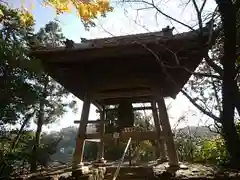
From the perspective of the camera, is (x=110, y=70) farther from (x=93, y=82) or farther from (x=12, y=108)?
(x=12, y=108)

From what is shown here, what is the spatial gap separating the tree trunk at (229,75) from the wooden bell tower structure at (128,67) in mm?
657

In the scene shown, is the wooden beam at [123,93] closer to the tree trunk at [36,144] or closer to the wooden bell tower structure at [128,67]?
the wooden bell tower structure at [128,67]

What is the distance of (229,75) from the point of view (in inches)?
124

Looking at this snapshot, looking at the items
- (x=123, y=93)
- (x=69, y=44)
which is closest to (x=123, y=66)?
(x=123, y=93)

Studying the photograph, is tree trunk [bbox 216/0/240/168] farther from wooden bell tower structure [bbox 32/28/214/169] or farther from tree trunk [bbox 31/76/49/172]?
tree trunk [bbox 31/76/49/172]

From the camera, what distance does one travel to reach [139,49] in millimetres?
4180

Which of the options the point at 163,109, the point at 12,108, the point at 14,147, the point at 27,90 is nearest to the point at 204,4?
the point at 163,109

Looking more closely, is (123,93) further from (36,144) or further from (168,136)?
(36,144)

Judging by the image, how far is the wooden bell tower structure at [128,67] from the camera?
4.14 metres

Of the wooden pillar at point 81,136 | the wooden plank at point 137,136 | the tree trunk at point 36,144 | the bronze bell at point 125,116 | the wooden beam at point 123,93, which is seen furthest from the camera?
the tree trunk at point 36,144

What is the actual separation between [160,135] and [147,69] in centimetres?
140

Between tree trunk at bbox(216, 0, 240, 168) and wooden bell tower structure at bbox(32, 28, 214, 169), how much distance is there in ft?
2.16

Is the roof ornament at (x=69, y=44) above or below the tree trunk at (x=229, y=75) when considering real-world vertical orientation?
A: above

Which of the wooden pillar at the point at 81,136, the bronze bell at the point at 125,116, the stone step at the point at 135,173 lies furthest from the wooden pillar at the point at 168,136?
the wooden pillar at the point at 81,136
